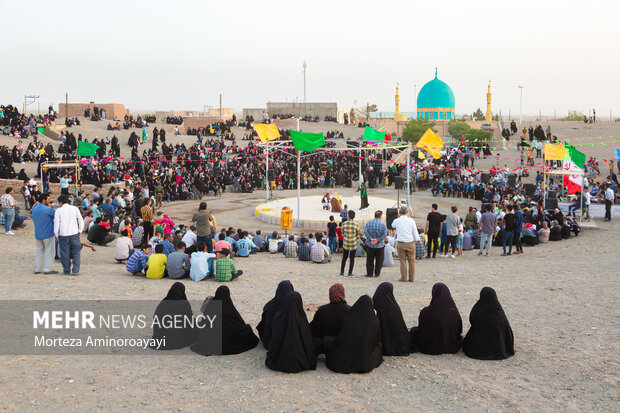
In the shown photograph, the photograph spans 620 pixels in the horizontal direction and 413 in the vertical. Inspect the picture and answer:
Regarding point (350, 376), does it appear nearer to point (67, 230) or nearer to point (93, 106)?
point (67, 230)

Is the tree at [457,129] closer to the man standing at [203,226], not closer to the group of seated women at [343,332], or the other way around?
the man standing at [203,226]

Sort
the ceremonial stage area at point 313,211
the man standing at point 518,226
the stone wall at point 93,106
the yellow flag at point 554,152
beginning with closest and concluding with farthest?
the man standing at point 518,226
the yellow flag at point 554,152
the ceremonial stage area at point 313,211
the stone wall at point 93,106

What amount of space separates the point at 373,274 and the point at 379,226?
1.37 m

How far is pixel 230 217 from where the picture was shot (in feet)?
74.3

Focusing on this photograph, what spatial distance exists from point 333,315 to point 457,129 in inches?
2008

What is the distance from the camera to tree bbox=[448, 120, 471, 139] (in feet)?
175

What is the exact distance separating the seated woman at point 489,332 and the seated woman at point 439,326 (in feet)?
0.68

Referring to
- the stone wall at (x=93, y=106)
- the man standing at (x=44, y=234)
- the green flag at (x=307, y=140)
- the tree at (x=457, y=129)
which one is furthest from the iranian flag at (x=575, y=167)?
the stone wall at (x=93, y=106)

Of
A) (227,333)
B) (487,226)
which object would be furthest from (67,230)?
(487,226)

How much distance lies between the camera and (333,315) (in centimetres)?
646

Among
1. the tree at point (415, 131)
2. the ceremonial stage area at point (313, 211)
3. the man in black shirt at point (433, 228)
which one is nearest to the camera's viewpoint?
the man in black shirt at point (433, 228)

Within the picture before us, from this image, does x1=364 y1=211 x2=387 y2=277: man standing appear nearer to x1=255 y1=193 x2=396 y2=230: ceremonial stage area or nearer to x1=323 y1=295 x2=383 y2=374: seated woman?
x1=323 y1=295 x2=383 y2=374: seated woman

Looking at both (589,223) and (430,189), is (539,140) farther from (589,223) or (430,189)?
(589,223)

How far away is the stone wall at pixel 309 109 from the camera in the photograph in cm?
5931
